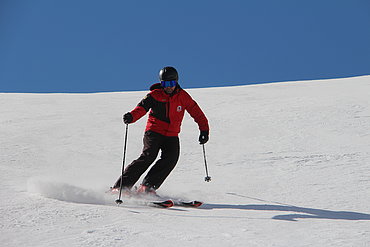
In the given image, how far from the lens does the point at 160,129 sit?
474cm

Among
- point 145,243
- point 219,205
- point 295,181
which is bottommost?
point 145,243

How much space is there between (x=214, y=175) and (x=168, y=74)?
1.69 meters

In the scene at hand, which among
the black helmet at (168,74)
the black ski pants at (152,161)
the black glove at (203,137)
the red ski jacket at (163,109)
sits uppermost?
the black helmet at (168,74)

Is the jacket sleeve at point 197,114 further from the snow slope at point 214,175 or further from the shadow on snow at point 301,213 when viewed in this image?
the shadow on snow at point 301,213

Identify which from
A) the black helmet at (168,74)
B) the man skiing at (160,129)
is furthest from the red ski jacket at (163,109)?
the black helmet at (168,74)

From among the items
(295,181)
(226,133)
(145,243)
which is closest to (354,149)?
(295,181)

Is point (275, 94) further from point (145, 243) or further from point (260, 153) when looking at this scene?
point (145, 243)

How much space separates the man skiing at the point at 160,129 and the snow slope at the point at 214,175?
316 millimetres

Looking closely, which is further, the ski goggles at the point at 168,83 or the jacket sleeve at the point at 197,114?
the jacket sleeve at the point at 197,114

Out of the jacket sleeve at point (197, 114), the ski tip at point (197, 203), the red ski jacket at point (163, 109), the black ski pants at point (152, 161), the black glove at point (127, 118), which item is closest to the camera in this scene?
the ski tip at point (197, 203)

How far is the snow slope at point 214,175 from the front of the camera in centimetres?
296

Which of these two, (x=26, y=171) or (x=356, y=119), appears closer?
(x=26, y=171)

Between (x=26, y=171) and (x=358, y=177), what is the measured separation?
4.08 meters

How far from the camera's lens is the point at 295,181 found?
5.03m
